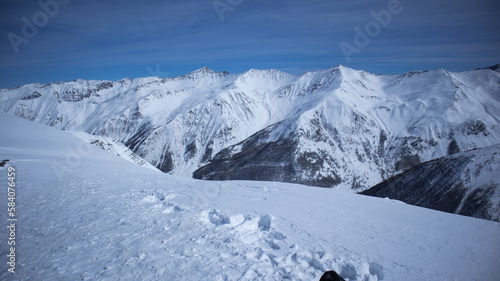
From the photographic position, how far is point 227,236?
8.64m

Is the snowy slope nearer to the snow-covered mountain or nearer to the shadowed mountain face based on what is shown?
the shadowed mountain face

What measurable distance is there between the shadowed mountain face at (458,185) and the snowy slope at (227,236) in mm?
70808

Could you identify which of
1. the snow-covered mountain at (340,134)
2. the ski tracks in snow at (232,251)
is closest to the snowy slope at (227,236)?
the ski tracks in snow at (232,251)

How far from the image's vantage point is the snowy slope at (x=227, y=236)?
22.9 feet

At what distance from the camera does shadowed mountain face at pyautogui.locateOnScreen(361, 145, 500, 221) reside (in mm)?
62219

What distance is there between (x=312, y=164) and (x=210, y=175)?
51.7 m

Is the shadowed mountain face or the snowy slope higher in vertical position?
the snowy slope

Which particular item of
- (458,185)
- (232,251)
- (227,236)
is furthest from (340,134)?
(232,251)

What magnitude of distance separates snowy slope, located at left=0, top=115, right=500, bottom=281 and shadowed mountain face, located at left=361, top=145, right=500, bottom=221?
2788 inches

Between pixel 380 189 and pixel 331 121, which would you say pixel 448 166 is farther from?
pixel 331 121

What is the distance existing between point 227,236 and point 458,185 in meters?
84.1

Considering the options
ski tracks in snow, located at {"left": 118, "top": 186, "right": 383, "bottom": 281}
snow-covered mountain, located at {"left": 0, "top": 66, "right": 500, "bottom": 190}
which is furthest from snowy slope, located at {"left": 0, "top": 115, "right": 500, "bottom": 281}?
snow-covered mountain, located at {"left": 0, "top": 66, "right": 500, "bottom": 190}

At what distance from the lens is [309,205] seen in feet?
39.8

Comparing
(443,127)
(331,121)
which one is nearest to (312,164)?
(331,121)
